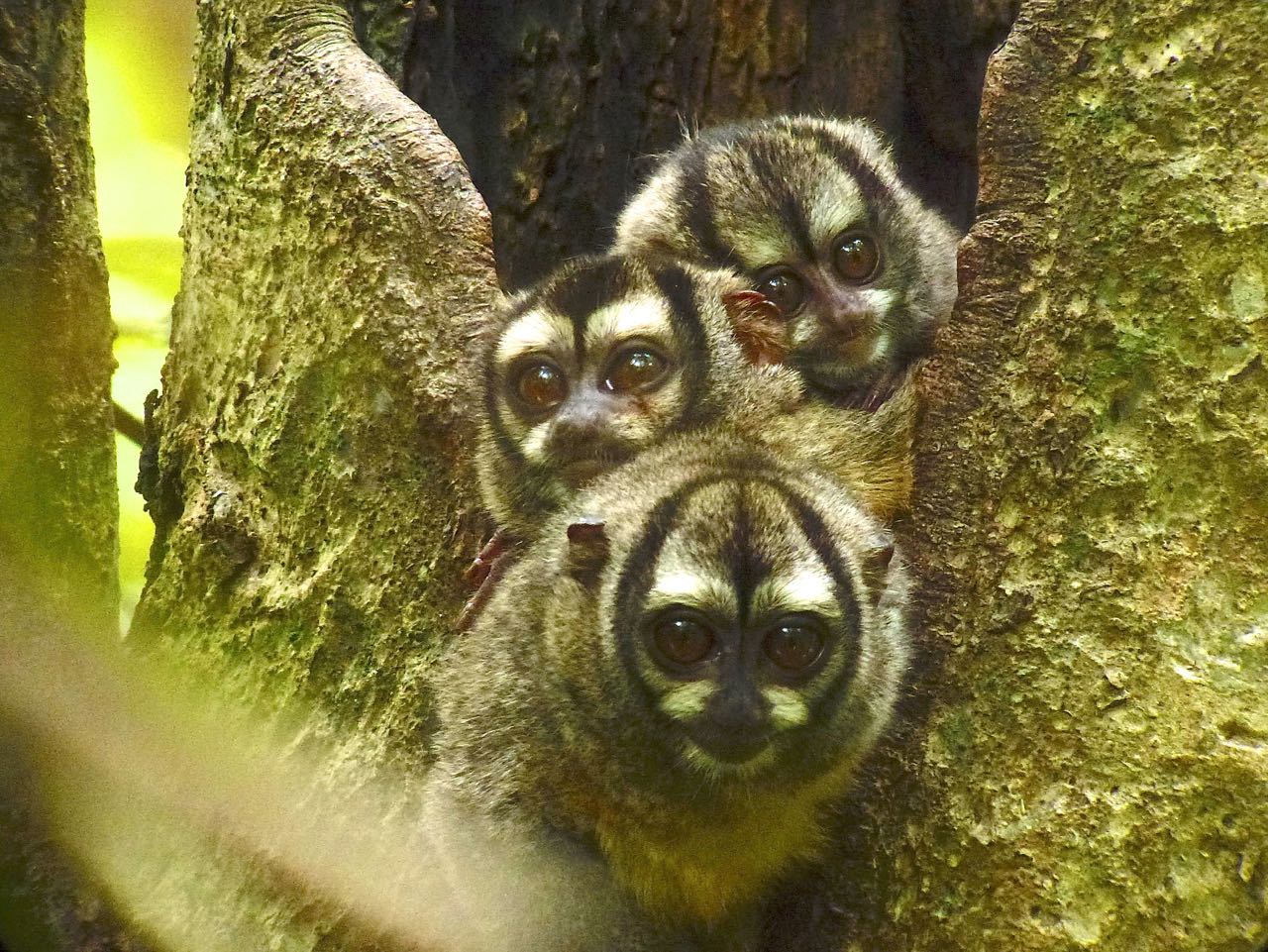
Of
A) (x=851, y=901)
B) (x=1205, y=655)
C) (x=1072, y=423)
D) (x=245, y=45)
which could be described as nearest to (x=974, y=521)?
(x=1072, y=423)

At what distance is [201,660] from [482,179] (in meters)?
2.12

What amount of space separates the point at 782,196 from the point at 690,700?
5.68 ft

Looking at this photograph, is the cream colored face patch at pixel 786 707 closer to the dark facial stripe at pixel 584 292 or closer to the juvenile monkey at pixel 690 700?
the juvenile monkey at pixel 690 700

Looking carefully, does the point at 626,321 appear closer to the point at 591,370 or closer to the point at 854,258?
the point at 591,370

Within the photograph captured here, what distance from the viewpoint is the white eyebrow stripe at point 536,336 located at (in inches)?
133

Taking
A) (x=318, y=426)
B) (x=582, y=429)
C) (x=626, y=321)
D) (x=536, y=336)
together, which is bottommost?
(x=318, y=426)

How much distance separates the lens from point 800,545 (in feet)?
8.14

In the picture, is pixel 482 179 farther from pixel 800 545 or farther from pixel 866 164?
pixel 800 545

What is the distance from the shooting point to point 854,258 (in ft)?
11.9

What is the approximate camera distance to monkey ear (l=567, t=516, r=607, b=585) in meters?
2.61

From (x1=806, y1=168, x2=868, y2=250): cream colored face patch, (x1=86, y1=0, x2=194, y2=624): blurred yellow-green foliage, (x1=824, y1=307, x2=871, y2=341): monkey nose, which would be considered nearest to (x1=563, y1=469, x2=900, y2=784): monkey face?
(x1=824, y1=307, x2=871, y2=341): monkey nose

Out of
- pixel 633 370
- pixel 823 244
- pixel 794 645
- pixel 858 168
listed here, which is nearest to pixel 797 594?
pixel 794 645

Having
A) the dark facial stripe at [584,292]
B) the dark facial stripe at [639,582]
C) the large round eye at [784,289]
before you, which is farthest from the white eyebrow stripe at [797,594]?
the large round eye at [784,289]

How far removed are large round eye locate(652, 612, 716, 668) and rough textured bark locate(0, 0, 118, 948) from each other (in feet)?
3.46
